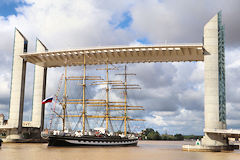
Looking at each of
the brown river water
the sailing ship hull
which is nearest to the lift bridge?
the brown river water

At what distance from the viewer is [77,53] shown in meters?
60.8

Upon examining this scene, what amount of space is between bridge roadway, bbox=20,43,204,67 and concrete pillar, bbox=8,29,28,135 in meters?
1.86

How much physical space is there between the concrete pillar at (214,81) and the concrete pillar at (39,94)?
35.8 meters

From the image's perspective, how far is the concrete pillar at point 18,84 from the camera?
64250mm

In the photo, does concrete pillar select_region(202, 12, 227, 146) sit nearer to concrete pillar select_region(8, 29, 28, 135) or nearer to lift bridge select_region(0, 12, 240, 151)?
lift bridge select_region(0, 12, 240, 151)

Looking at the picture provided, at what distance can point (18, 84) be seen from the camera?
2559 inches

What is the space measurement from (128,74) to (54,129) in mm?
23372

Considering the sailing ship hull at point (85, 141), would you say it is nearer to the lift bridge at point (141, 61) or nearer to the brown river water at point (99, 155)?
the brown river water at point (99, 155)

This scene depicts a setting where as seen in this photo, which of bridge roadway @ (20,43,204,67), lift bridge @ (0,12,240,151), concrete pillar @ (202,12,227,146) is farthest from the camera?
bridge roadway @ (20,43,204,67)

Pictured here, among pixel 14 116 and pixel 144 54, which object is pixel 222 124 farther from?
pixel 14 116

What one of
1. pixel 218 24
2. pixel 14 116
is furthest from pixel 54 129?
pixel 218 24

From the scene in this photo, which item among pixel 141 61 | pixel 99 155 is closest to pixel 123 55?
pixel 141 61

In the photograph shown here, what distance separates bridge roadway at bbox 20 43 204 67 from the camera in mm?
55553

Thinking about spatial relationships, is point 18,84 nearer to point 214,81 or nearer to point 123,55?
point 123,55
